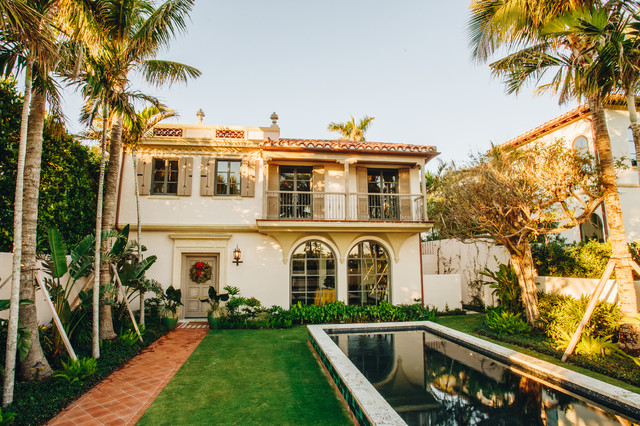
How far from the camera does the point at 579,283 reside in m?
8.66

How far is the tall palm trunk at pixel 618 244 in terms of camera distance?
660cm

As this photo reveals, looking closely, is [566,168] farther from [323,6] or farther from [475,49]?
[323,6]

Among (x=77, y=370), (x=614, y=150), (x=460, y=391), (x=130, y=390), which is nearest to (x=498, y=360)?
(x=460, y=391)

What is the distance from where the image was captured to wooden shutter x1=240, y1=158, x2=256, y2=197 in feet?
38.7

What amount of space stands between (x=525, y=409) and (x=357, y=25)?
10784 mm

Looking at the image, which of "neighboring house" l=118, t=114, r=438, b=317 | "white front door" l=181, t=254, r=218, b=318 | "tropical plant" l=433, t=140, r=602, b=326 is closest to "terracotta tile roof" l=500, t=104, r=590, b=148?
"tropical plant" l=433, t=140, r=602, b=326

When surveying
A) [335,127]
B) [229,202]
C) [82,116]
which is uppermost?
[335,127]

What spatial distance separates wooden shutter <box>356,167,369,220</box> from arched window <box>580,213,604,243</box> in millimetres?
8330

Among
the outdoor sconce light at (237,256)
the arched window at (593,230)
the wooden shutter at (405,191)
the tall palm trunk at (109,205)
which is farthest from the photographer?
the wooden shutter at (405,191)

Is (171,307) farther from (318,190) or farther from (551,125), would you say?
(551,125)

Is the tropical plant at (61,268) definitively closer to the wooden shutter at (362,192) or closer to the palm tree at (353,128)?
A: the wooden shutter at (362,192)

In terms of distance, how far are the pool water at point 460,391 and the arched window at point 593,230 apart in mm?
9100

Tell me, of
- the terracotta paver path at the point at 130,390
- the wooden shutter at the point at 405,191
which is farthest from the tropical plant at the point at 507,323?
the terracotta paver path at the point at 130,390

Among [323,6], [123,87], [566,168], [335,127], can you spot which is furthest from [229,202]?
[335,127]
